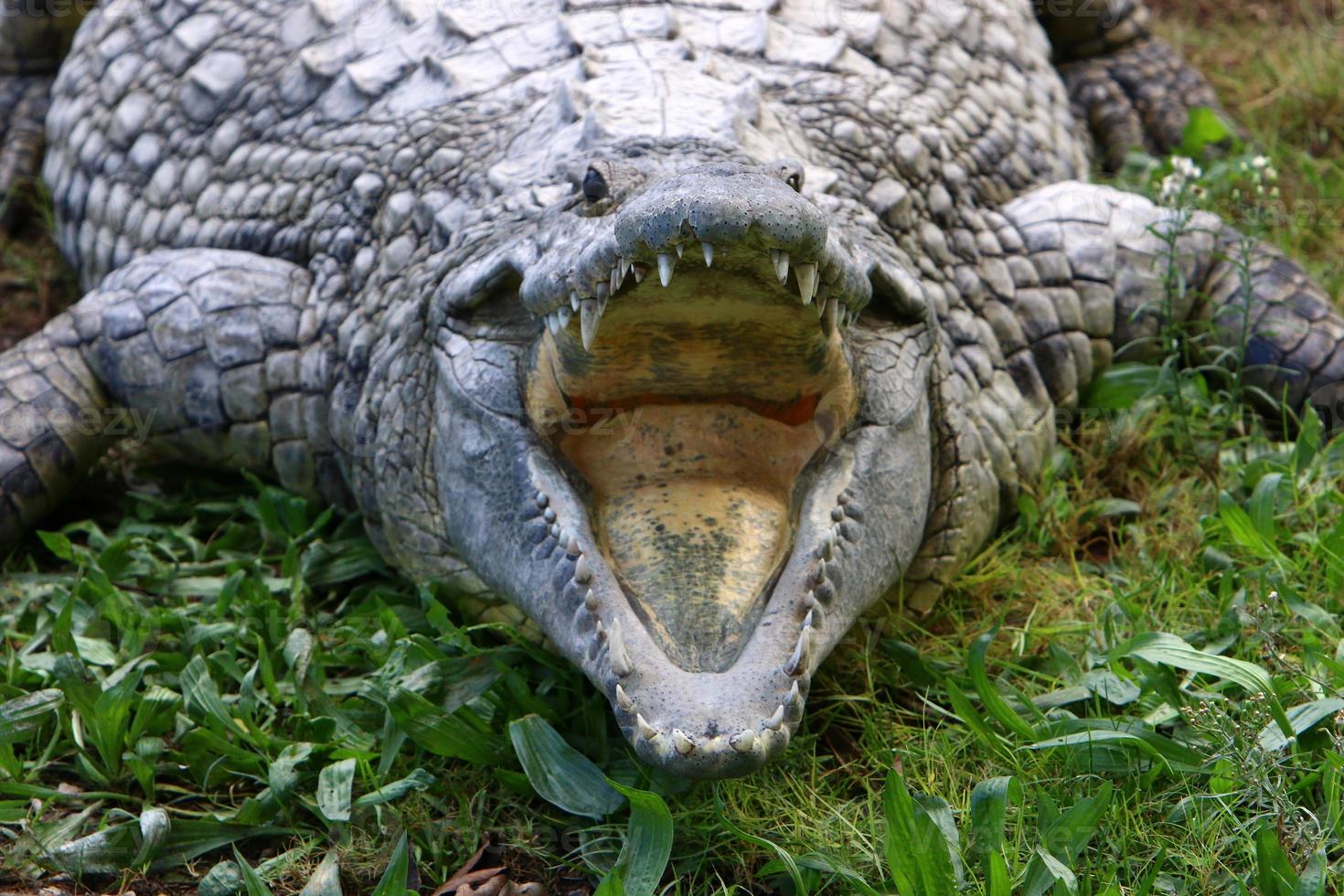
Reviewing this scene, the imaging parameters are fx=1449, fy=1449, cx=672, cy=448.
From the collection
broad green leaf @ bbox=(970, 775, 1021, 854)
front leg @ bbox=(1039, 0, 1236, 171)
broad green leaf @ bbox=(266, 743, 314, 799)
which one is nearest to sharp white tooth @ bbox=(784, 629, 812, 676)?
broad green leaf @ bbox=(970, 775, 1021, 854)

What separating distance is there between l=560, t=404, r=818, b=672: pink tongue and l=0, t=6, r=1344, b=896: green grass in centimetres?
32

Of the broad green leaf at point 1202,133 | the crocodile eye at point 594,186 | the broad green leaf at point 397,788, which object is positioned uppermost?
the crocodile eye at point 594,186

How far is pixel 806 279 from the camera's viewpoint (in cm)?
219

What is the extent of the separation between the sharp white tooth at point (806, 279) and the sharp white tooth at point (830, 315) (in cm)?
18

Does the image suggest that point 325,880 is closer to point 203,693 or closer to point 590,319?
point 203,693

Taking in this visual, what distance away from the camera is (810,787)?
8.26 feet

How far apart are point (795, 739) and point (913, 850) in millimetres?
453

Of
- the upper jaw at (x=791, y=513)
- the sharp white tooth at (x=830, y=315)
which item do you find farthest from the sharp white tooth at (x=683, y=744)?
the sharp white tooth at (x=830, y=315)

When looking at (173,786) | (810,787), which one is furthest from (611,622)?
(173,786)

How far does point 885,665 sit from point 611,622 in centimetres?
71

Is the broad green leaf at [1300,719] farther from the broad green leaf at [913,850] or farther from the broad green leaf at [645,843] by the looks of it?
the broad green leaf at [645,843]

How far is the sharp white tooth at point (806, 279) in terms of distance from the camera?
218cm

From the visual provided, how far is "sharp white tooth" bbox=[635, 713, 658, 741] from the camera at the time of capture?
2141 mm

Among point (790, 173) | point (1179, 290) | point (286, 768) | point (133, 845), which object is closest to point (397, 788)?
point (286, 768)
